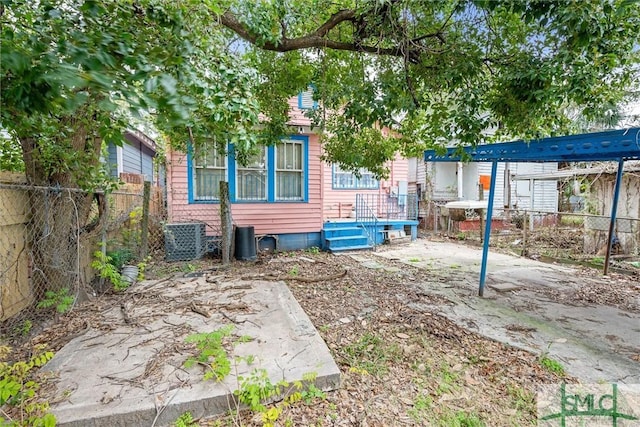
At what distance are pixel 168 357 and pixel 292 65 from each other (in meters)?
4.87

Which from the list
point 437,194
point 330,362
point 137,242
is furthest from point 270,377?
point 437,194

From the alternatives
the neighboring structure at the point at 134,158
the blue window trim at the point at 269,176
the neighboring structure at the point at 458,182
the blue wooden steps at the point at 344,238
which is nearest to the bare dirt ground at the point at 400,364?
the blue wooden steps at the point at 344,238

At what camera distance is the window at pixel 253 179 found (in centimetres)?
743

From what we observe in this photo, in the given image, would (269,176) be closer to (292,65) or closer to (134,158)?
(292,65)

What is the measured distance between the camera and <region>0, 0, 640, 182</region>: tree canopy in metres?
1.39

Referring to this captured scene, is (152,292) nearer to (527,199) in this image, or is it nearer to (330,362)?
(330,362)

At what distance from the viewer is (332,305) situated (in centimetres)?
411

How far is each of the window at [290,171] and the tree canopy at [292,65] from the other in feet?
5.53

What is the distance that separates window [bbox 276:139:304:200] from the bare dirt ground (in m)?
3.36

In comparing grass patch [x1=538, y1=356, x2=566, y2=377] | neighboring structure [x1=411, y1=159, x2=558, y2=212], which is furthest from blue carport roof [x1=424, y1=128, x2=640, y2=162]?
neighboring structure [x1=411, y1=159, x2=558, y2=212]

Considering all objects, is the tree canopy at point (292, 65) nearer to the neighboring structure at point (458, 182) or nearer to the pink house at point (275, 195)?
the pink house at point (275, 195)

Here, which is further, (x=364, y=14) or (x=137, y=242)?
(x=137, y=242)

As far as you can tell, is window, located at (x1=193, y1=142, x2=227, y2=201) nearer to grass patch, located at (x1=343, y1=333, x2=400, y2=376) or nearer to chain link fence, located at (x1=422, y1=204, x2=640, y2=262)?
grass patch, located at (x1=343, y1=333, x2=400, y2=376)

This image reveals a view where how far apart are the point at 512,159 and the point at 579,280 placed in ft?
9.20
